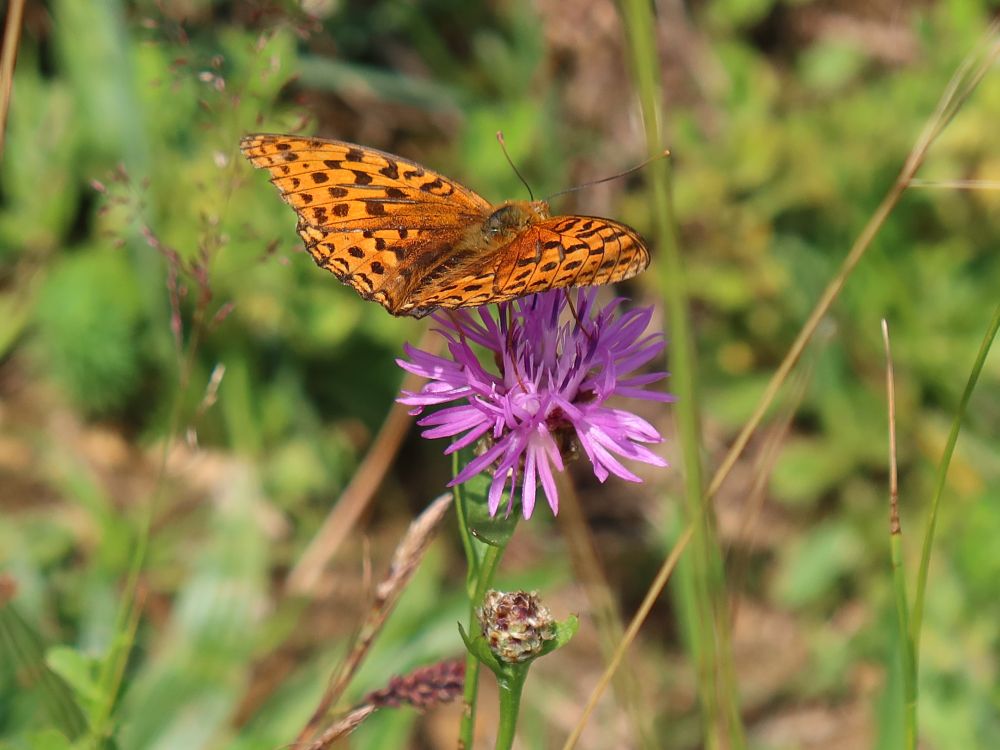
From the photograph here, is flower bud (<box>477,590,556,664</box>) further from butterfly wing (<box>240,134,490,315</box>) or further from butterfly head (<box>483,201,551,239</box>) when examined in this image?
butterfly head (<box>483,201,551,239</box>)

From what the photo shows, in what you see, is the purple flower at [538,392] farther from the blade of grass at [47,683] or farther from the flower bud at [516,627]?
the blade of grass at [47,683]

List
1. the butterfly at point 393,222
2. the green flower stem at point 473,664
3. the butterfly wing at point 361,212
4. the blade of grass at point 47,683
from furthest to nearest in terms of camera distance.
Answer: the butterfly wing at point 361,212 < the butterfly at point 393,222 < the blade of grass at point 47,683 < the green flower stem at point 473,664

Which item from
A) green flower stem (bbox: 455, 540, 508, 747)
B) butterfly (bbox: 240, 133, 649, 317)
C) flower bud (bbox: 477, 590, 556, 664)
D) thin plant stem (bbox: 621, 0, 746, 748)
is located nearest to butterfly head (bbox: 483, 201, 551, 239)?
butterfly (bbox: 240, 133, 649, 317)

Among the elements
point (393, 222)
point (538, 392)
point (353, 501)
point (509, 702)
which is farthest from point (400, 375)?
point (509, 702)

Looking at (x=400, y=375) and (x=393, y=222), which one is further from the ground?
(x=393, y=222)

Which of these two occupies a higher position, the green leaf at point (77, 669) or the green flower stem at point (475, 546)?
the green flower stem at point (475, 546)

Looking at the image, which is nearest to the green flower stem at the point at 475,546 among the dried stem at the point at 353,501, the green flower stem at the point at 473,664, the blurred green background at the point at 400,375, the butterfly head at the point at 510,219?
the green flower stem at the point at 473,664

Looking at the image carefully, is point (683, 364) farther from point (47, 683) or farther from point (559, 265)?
point (47, 683)

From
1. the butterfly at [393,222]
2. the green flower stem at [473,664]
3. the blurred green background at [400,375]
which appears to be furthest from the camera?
the blurred green background at [400,375]
